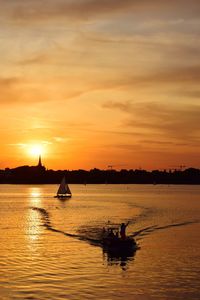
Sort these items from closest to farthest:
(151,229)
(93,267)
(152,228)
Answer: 1. (93,267)
2. (151,229)
3. (152,228)

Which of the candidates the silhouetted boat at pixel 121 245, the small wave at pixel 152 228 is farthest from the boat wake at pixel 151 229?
the silhouetted boat at pixel 121 245

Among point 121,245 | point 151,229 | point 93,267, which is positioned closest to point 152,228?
point 151,229

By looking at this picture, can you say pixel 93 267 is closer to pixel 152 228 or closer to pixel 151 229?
pixel 151 229

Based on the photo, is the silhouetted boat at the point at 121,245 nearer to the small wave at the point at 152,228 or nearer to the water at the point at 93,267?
the water at the point at 93,267

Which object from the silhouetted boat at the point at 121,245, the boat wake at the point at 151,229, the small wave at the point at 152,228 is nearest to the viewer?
the silhouetted boat at the point at 121,245

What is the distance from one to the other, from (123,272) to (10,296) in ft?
46.7

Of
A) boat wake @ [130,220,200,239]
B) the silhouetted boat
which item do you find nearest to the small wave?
boat wake @ [130,220,200,239]

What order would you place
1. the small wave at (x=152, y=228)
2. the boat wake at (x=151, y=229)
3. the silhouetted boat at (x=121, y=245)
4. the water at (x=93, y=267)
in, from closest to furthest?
the water at (x=93, y=267)
the silhouetted boat at (x=121, y=245)
the boat wake at (x=151, y=229)
the small wave at (x=152, y=228)

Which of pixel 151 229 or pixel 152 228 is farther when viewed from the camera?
pixel 152 228

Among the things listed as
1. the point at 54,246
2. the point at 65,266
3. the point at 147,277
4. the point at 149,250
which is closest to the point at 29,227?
the point at 54,246

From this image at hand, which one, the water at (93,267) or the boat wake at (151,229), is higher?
the boat wake at (151,229)

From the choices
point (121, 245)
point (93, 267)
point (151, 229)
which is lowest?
point (93, 267)

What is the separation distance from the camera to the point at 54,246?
234ft

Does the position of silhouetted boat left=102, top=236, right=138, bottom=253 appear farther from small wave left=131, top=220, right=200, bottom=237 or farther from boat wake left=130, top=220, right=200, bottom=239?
small wave left=131, top=220, right=200, bottom=237
